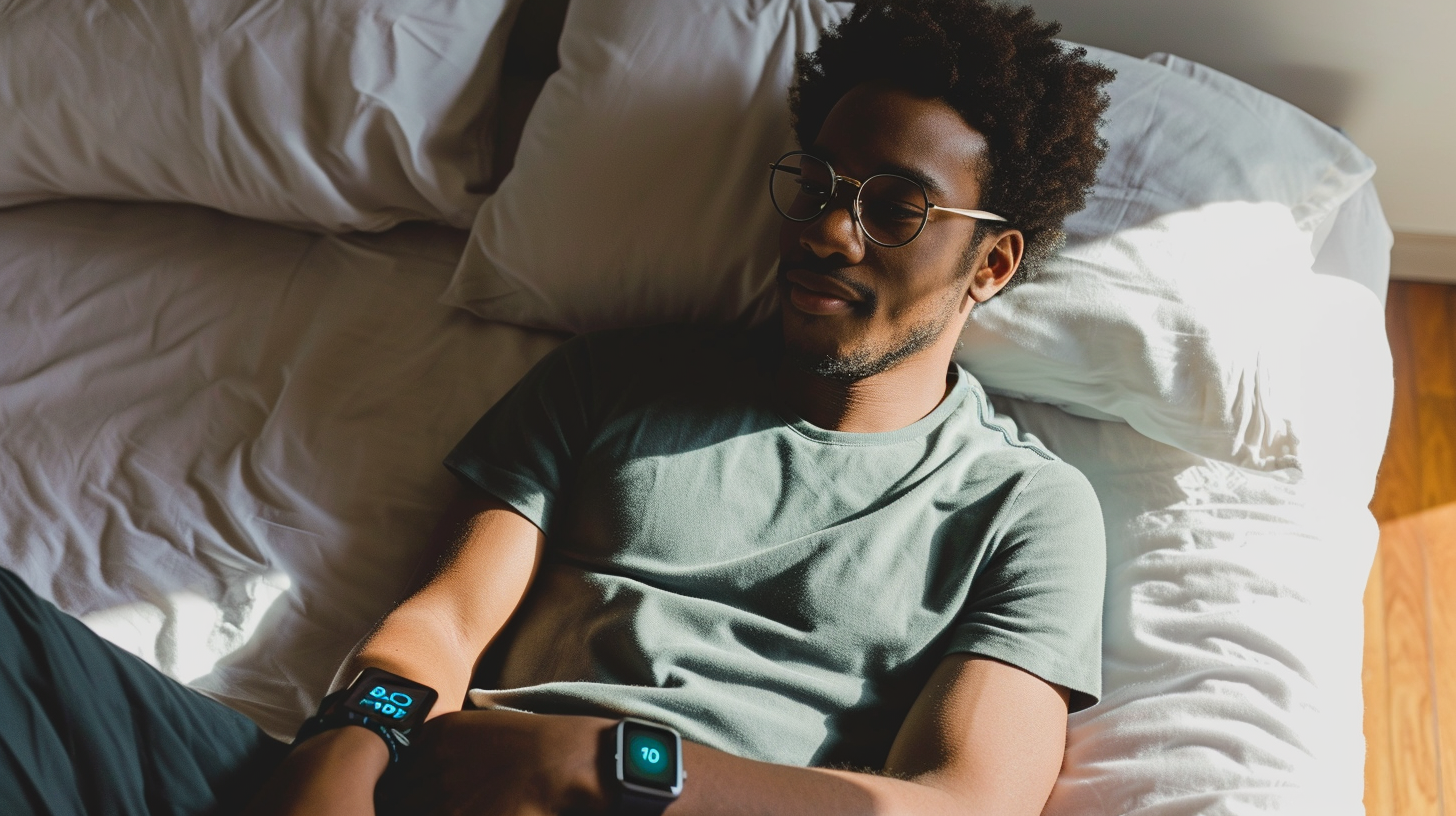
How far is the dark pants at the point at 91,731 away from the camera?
0.83 meters

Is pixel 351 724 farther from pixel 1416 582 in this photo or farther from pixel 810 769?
pixel 1416 582

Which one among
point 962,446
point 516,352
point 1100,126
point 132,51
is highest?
point 1100,126

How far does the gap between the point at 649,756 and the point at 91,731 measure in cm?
45

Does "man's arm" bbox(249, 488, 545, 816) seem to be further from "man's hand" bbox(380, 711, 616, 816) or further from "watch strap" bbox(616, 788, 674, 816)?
"watch strap" bbox(616, 788, 674, 816)

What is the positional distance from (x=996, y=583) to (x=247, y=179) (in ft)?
3.81

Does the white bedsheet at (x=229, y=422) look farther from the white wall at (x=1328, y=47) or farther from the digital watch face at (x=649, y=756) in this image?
the white wall at (x=1328, y=47)

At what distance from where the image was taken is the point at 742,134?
1.43 metres

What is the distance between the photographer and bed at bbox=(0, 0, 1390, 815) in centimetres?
119

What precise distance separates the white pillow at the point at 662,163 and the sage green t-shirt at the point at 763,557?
185 millimetres

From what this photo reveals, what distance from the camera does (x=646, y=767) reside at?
954 millimetres

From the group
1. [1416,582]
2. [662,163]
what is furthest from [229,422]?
[1416,582]

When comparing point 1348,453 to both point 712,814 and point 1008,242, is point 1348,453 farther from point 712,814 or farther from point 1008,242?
point 712,814

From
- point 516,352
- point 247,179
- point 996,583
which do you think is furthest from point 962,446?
point 247,179

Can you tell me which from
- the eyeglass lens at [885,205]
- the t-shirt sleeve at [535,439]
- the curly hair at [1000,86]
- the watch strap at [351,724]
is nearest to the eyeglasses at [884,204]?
the eyeglass lens at [885,205]
